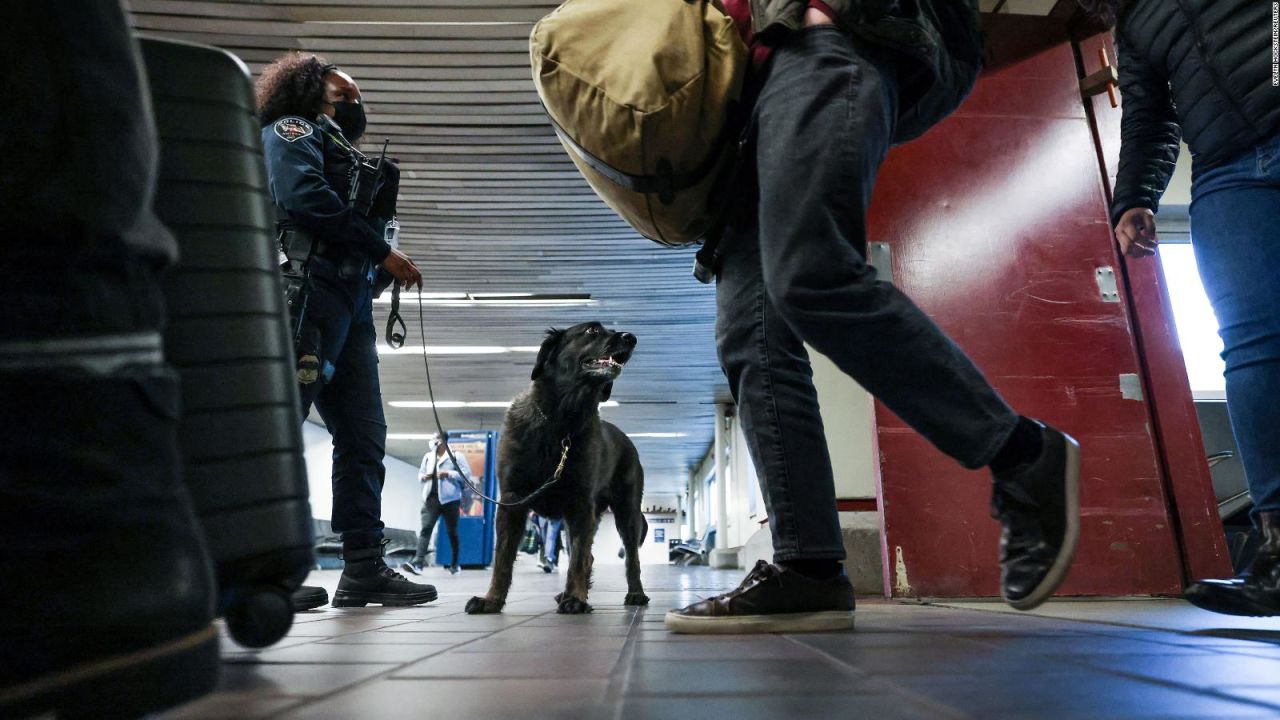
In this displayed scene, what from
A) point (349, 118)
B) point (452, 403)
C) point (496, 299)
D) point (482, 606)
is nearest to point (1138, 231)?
point (482, 606)

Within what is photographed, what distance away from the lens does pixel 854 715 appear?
719 millimetres

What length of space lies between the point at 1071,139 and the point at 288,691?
3.52m

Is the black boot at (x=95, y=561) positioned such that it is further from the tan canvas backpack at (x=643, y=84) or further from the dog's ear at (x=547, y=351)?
the dog's ear at (x=547, y=351)

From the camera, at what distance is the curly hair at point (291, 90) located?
282 cm

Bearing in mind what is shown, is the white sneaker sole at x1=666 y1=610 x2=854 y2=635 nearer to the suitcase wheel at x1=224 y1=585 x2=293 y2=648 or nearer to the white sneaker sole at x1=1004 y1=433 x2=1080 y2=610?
the white sneaker sole at x1=1004 y1=433 x2=1080 y2=610

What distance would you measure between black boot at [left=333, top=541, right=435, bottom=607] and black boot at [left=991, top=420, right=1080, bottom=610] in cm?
212

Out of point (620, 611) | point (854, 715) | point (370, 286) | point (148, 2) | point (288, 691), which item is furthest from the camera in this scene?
point (148, 2)

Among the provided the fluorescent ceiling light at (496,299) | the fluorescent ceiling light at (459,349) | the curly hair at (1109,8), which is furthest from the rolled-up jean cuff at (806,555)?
the fluorescent ceiling light at (459,349)

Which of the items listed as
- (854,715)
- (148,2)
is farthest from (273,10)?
(854,715)

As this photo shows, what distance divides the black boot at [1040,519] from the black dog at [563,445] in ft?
5.41

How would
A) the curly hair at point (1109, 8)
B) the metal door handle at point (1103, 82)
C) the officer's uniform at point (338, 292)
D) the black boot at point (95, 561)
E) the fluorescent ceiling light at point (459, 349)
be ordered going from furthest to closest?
1. the fluorescent ceiling light at point (459, 349)
2. the metal door handle at point (1103, 82)
3. the officer's uniform at point (338, 292)
4. the curly hair at point (1109, 8)
5. the black boot at point (95, 561)

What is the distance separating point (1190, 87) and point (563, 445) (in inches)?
82.4

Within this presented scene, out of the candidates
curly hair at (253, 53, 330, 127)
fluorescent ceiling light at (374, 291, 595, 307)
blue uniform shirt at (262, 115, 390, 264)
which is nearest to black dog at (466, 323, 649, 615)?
blue uniform shirt at (262, 115, 390, 264)

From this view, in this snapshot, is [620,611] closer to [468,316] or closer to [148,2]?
[148,2]
